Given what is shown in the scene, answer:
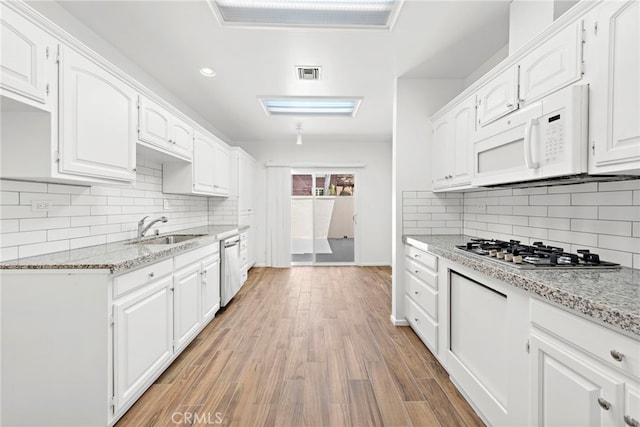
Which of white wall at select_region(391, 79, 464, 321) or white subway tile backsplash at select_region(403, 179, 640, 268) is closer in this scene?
white subway tile backsplash at select_region(403, 179, 640, 268)

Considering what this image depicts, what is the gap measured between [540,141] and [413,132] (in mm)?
1648

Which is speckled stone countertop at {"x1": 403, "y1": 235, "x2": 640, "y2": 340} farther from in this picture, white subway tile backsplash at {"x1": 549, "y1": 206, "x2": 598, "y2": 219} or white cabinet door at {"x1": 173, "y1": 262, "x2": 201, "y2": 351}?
white cabinet door at {"x1": 173, "y1": 262, "x2": 201, "y2": 351}

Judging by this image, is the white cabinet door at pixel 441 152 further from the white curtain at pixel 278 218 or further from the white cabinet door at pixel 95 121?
the white curtain at pixel 278 218

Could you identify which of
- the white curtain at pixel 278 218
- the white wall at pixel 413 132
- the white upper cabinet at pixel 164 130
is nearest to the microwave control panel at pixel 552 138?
the white wall at pixel 413 132

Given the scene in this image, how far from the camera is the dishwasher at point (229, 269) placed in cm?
347

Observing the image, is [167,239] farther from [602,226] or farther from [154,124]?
[602,226]

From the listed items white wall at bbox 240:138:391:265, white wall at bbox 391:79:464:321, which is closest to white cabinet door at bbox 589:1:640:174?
white wall at bbox 391:79:464:321

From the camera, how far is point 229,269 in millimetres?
3631

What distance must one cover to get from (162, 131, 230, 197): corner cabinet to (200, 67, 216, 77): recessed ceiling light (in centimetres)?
67

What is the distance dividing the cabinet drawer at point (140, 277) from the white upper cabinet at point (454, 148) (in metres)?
2.43

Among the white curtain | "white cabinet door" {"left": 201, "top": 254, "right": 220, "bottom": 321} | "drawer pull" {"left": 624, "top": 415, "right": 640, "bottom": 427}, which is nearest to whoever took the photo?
"drawer pull" {"left": 624, "top": 415, "right": 640, "bottom": 427}

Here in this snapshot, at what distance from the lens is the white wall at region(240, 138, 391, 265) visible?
6008mm

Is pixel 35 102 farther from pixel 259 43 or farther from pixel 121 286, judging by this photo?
pixel 259 43

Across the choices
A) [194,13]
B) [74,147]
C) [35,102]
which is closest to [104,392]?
[74,147]
